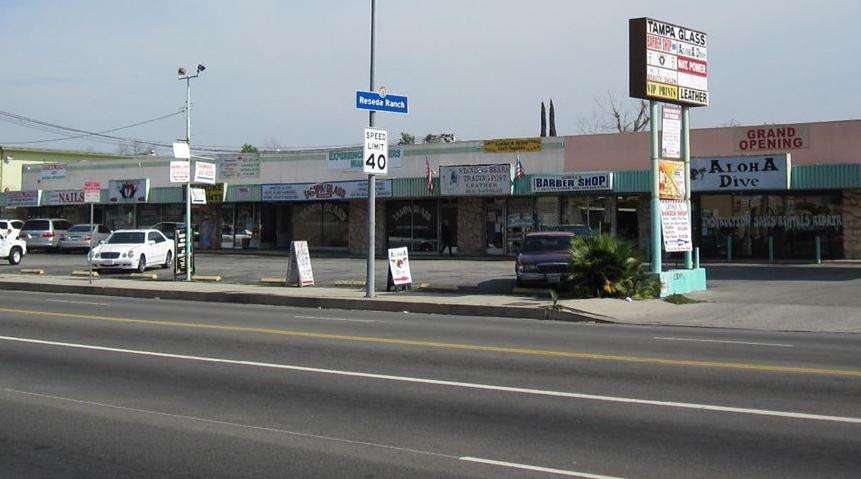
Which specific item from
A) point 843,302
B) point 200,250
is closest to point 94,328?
point 843,302

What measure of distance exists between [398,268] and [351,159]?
19.9m

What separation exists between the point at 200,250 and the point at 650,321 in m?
34.9

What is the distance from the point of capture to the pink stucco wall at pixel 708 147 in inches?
1289

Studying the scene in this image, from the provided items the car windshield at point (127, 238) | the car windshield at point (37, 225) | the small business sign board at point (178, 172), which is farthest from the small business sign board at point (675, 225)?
the car windshield at point (37, 225)

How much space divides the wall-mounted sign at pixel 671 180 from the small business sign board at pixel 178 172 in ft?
48.5

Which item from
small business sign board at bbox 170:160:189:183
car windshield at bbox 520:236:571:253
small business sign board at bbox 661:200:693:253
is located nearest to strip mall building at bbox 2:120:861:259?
car windshield at bbox 520:236:571:253

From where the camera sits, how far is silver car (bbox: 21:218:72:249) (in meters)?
46.4

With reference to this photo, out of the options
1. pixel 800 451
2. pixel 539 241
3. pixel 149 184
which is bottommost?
pixel 800 451

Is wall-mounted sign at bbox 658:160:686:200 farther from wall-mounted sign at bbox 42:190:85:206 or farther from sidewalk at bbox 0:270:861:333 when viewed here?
wall-mounted sign at bbox 42:190:85:206

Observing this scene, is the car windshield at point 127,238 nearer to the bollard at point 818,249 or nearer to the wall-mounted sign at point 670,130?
the wall-mounted sign at point 670,130

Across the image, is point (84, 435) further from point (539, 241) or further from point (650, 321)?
point (539, 241)

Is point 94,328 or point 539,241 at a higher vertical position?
point 539,241

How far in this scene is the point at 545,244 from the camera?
24.0m

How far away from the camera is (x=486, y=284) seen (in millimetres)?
25406
